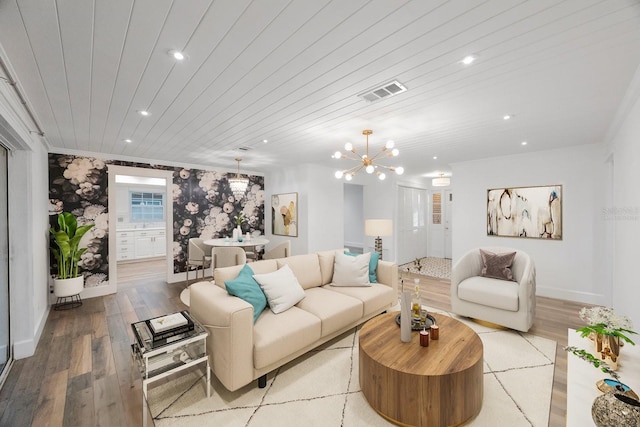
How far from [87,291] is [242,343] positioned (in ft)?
14.0

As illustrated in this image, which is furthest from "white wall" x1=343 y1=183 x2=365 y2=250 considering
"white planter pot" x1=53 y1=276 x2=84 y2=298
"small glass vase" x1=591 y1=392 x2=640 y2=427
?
"small glass vase" x1=591 y1=392 x2=640 y2=427

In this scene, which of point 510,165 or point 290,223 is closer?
point 510,165

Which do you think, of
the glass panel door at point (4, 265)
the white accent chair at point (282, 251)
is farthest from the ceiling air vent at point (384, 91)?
the glass panel door at point (4, 265)

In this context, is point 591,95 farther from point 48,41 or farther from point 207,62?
point 48,41

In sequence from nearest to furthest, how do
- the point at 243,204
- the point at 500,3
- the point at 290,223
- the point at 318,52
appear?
the point at 500,3, the point at 318,52, the point at 290,223, the point at 243,204

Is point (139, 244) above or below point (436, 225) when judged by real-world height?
below

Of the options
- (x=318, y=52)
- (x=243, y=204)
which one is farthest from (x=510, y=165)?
(x=243, y=204)

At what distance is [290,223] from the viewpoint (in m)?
6.04

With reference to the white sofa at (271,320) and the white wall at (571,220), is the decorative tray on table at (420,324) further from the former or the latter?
the white wall at (571,220)

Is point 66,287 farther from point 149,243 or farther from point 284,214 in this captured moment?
point 149,243

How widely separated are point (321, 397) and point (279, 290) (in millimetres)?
982

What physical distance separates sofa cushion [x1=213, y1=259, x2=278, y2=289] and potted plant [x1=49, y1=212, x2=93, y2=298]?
285cm

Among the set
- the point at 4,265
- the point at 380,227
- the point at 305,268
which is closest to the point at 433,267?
the point at 380,227

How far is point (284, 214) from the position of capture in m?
6.20
